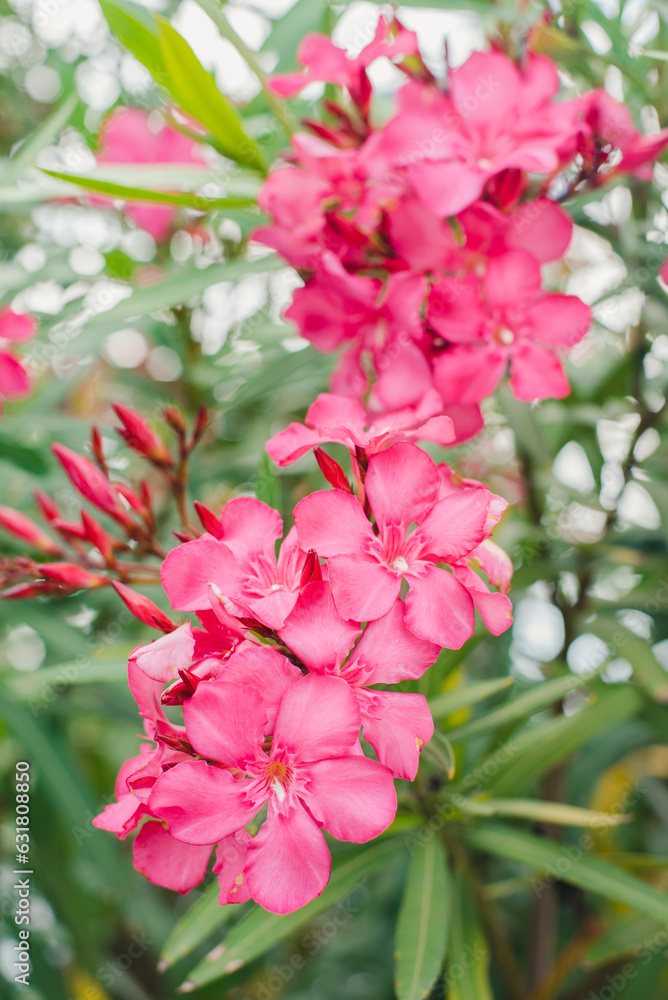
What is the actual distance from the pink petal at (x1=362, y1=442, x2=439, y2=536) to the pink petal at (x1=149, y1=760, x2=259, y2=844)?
0.71ft

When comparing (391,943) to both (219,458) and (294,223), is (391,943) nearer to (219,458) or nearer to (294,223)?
(219,458)

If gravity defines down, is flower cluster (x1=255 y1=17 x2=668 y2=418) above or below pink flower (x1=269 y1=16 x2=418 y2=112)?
below

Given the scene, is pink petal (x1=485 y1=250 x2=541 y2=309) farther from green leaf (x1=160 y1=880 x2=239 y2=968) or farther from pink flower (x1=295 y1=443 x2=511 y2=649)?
green leaf (x1=160 y1=880 x2=239 y2=968)

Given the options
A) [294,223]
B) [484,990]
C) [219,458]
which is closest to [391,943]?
[484,990]

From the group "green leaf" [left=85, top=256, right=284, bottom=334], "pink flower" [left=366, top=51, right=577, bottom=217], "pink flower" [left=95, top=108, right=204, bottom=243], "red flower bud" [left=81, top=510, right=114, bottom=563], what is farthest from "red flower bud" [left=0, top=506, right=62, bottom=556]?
"pink flower" [left=95, top=108, right=204, bottom=243]

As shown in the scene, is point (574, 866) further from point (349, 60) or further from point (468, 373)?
point (349, 60)

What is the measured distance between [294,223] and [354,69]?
190mm

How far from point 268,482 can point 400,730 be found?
31 cm

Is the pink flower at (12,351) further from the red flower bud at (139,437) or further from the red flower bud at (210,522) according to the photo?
the red flower bud at (210,522)

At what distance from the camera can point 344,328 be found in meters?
0.85

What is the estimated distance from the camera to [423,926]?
77 centimetres

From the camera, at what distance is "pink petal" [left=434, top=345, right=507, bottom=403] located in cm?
76

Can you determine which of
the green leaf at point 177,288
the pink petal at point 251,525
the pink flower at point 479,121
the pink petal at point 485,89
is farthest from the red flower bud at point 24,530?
the pink petal at point 485,89

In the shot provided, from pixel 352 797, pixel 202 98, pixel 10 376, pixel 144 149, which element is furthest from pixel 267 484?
pixel 144 149
